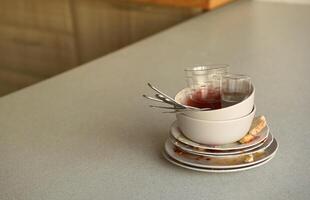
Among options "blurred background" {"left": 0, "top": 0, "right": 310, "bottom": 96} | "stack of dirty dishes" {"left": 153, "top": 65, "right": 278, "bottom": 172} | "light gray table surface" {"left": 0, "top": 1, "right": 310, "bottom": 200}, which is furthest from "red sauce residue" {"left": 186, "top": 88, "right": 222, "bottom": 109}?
"blurred background" {"left": 0, "top": 0, "right": 310, "bottom": 96}

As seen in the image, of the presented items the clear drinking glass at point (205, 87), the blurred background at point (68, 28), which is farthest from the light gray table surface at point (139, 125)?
the blurred background at point (68, 28)

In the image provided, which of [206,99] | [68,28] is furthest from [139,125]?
[68,28]

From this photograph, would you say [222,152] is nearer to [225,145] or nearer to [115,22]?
[225,145]

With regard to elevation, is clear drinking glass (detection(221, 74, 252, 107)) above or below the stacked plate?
above

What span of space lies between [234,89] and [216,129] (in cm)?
11

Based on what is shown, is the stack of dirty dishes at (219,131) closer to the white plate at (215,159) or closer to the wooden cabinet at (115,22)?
the white plate at (215,159)

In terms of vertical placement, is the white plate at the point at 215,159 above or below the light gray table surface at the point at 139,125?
above

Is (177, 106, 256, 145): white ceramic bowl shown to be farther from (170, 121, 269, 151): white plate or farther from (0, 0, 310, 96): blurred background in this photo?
(0, 0, 310, 96): blurred background

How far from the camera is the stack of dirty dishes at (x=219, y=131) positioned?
0.88 m

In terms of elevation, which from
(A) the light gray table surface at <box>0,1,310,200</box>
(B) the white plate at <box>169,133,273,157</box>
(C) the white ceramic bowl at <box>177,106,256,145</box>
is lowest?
(A) the light gray table surface at <box>0,1,310,200</box>

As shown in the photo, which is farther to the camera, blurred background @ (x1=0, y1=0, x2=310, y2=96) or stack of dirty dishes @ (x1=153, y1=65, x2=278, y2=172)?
blurred background @ (x1=0, y1=0, x2=310, y2=96)

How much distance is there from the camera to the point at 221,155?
0.89 meters

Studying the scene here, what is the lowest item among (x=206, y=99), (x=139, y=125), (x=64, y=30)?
(x=64, y=30)

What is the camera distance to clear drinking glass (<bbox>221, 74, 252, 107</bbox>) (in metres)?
0.93
